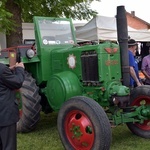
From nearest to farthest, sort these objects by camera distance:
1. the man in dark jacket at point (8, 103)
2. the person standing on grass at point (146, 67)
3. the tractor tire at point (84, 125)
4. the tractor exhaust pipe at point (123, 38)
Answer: the man in dark jacket at point (8, 103) → the tractor tire at point (84, 125) → the tractor exhaust pipe at point (123, 38) → the person standing on grass at point (146, 67)

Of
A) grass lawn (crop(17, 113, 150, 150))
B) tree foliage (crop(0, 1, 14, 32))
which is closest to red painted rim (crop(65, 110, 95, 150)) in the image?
grass lawn (crop(17, 113, 150, 150))

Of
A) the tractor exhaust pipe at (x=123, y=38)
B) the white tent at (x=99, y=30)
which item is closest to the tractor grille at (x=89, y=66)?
the tractor exhaust pipe at (x=123, y=38)

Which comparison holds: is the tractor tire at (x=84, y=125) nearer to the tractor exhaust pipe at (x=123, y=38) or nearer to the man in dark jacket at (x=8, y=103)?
the tractor exhaust pipe at (x=123, y=38)

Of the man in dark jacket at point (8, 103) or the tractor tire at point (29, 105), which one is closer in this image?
the man in dark jacket at point (8, 103)

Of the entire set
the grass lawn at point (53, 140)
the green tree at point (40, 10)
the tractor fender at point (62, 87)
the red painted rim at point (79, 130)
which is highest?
the green tree at point (40, 10)

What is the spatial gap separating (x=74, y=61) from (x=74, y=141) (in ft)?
4.67

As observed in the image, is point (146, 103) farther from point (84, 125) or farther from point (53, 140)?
point (53, 140)

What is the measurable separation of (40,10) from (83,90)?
5.96m

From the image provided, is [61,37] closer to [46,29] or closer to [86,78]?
[46,29]

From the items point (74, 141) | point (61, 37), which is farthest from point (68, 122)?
point (61, 37)

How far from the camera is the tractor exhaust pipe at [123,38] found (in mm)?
4949

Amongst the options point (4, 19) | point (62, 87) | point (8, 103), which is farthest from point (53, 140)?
point (4, 19)

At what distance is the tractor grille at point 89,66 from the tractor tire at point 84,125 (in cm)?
71

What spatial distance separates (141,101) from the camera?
212 inches
